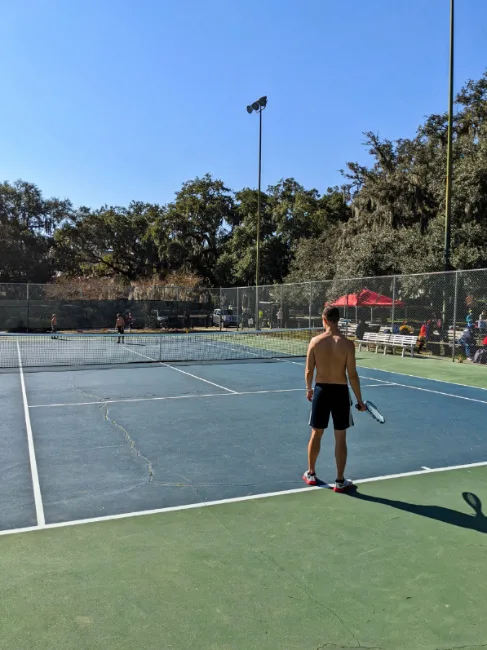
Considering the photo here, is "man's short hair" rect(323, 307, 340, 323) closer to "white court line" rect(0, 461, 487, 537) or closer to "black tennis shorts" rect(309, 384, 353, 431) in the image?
"black tennis shorts" rect(309, 384, 353, 431)

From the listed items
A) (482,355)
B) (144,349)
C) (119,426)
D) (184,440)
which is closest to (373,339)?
(482,355)

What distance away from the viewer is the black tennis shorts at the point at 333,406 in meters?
5.23

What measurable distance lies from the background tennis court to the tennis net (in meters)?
8.84

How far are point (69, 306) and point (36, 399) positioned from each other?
21135 millimetres

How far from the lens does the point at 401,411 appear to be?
31.5 feet

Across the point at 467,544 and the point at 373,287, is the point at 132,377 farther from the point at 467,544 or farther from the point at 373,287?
the point at 373,287

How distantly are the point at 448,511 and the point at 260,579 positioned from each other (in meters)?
2.11

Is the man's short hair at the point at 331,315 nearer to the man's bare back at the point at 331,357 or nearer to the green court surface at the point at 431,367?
the man's bare back at the point at 331,357

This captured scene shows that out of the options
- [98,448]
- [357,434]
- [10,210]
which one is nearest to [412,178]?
[357,434]

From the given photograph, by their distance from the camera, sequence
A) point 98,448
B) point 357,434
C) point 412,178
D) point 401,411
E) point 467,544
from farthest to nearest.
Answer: point 412,178
point 401,411
point 357,434
point 98,448
point 467,544

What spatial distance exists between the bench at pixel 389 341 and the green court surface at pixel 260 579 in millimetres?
14277

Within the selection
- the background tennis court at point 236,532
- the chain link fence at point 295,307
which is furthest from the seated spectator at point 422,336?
the background tennis court at point 236,532

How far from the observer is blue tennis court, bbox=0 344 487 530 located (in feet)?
17.6

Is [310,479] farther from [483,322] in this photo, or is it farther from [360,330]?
[360,330]
